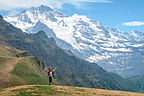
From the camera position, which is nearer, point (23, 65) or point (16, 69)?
point (16, 69)

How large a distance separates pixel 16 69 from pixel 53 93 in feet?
322

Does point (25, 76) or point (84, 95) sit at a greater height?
point (84, 95)

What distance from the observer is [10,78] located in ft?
382

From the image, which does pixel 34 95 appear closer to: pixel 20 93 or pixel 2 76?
pixel 20 93

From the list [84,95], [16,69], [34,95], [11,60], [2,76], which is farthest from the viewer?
[11,60]

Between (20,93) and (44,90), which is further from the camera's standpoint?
(44,90)

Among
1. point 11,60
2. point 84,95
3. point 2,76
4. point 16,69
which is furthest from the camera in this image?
point 11,60

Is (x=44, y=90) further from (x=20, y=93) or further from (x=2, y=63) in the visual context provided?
(x=2, y=63)

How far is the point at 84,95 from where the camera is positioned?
48.5 meters

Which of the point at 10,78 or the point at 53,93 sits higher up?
the point at 53,93

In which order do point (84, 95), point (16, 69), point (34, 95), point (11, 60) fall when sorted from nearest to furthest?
point (34, 95), point (84, 95), point (16, 69), point (11, 60)

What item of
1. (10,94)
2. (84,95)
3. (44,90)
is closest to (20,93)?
(10,94)

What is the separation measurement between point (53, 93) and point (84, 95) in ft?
23.9

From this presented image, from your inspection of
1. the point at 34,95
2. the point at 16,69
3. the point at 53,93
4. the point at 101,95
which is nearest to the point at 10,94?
the point at 34,95
